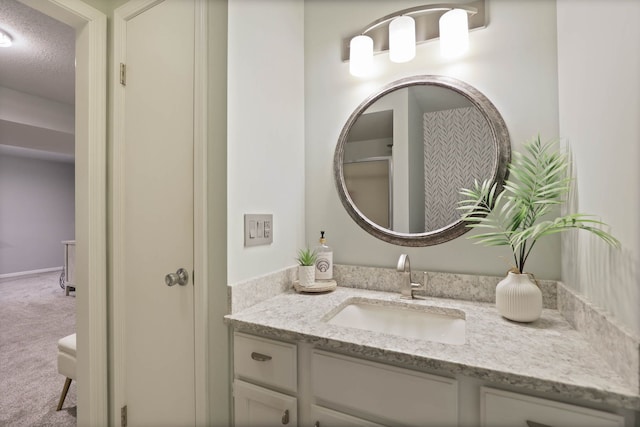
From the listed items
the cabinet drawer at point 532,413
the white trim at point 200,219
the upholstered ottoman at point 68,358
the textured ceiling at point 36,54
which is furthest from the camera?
the textured ceiling at point 36,54

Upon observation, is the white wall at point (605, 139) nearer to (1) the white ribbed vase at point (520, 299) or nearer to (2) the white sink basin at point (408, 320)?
(1) the white ribbed vase at point (520, 299)

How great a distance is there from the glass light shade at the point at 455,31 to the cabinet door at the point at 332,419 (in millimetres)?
1463

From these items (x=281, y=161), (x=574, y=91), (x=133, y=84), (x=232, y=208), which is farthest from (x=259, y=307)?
(x=574, y=91)

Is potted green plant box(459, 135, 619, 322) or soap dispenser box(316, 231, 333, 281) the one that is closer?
potted green plant box(459, 135, 619, 322)

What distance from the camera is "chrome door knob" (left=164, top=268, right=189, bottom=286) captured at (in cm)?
116

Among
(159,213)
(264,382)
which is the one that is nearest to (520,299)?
(264,382)

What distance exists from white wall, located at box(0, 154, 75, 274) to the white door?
6911mm

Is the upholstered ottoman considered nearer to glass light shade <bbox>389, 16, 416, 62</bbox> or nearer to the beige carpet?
the beige carpet

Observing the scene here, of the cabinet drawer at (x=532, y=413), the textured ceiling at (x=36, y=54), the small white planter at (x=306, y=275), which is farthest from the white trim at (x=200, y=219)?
the textured ceiling at (x=36, y=54)

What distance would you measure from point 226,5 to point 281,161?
64 cm

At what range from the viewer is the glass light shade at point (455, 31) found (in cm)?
126

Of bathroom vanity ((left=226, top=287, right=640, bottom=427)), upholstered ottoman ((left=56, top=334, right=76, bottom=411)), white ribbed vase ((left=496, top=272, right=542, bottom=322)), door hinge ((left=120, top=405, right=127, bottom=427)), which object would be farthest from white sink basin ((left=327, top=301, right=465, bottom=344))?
upholstered ottoman ((left=56, top=334, right=76, bottom=411))

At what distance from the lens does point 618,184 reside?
2.36 ft

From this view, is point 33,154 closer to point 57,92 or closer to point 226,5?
point 57,92
